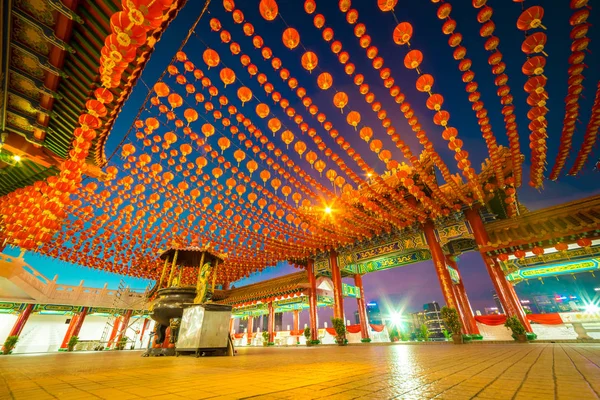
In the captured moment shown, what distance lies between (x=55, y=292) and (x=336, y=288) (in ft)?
66.0

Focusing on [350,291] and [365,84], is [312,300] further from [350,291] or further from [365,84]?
[365,84]

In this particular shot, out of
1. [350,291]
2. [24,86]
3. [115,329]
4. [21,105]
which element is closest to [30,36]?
[24,86]

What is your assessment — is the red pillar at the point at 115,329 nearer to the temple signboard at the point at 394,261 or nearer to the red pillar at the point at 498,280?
the temple signboard at the point at 394,261

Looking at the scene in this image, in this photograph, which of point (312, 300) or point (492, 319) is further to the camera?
point (312, 300)

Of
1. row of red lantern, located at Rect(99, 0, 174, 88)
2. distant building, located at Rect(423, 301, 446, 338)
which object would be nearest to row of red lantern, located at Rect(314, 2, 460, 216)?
row of red lantern, located at Rect(99, 0, 174, 88)

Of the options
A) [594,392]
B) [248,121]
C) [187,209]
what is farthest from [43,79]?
[594,392]

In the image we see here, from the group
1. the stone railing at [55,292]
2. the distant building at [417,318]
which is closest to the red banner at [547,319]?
the stone railing at [55,292]

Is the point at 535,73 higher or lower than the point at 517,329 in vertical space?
higher

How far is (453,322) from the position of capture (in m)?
9.15

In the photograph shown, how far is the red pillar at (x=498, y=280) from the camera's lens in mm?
9297

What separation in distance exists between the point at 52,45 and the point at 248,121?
12.5ft

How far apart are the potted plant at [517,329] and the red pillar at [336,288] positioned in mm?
7172

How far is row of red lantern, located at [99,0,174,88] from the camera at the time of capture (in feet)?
11.0

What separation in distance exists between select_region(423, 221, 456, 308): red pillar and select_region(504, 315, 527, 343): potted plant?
5.88ft
